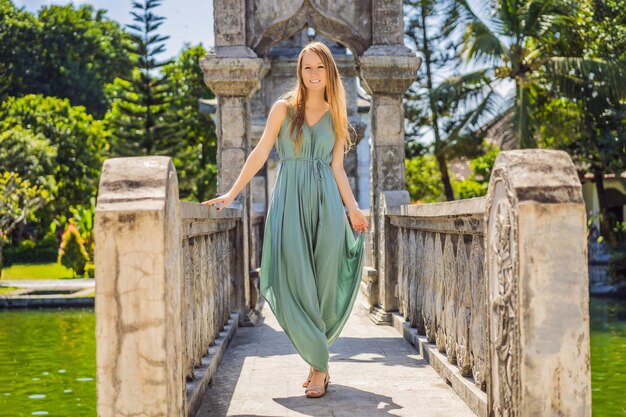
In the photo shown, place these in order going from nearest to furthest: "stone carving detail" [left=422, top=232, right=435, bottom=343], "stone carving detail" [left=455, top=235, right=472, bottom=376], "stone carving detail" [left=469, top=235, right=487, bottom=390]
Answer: "stone carving detail" [left=469, top=235, right=487, bottom=390] → "stone carving detail" [left=455, top=235, right=472, bottom=376] → "stone carving detail" [left=422, top=232, right=435, bottom=343]

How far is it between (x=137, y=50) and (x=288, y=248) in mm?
31031

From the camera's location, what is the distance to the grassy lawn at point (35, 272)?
101 ft

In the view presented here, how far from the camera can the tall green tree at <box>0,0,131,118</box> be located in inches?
2146

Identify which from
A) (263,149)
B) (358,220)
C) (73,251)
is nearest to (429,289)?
(358,220)

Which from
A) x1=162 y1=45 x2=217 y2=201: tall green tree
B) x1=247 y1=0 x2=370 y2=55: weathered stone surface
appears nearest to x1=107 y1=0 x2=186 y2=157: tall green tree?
x1=162 y1=45 x2=217 y2=201: tall green tree

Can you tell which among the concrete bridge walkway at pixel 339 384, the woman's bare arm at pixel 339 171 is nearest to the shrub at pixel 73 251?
the concrete bridge walkway at pixel 339 384

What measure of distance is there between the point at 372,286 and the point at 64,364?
3.72 m

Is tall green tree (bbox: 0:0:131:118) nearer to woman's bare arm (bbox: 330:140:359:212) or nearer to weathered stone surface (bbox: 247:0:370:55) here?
weathered stone surface (bbox: 247:0:370:55)

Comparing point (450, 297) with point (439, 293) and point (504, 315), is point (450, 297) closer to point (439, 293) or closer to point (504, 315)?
point (439, 293)

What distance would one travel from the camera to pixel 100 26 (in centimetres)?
6238

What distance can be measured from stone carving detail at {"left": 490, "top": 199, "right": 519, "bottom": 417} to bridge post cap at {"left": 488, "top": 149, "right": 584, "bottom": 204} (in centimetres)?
13

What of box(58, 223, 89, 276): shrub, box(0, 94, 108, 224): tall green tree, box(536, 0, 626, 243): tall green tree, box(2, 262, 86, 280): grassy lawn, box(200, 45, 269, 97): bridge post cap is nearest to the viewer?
box(200, 45, 269, 97): bridge post cap

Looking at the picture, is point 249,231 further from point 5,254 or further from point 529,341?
point 5,254

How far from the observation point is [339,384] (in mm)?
5750
